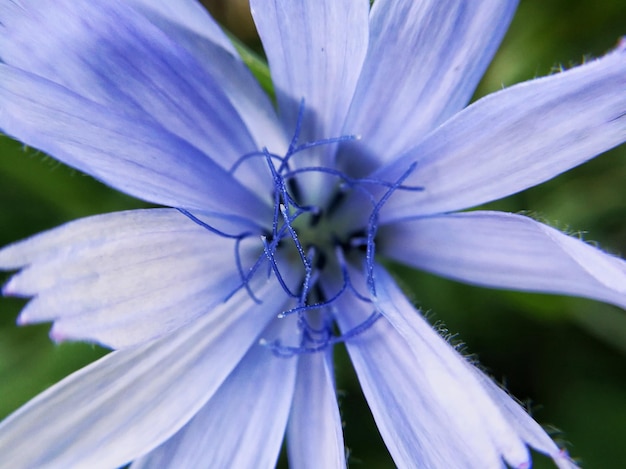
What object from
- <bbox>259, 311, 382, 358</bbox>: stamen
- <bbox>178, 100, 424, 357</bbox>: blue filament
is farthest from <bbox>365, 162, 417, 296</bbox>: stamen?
<bbox>259, 311, 382, 358</bbox>: stamen

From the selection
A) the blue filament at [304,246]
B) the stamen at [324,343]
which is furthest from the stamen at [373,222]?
the stamen at [324,343]

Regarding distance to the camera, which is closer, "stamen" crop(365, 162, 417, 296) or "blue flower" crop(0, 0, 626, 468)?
"blue flower" crop(0, 0, 626, 468)

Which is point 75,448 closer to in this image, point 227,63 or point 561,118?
point 227,63

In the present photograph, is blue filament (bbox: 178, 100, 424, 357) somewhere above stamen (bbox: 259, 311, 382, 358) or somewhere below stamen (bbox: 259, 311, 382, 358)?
above

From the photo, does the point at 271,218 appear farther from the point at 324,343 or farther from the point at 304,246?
the point at 324,343

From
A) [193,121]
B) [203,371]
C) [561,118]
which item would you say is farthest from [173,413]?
[561,118]

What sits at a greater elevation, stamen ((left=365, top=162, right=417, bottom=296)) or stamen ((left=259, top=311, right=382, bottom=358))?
stamen ((left=365, top=162, right=417, bottom=296))

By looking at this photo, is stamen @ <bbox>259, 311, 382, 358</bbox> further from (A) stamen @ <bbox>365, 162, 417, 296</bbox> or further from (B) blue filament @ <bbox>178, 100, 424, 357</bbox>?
(A) stamen @ <bbox>365, 162, 417, 296</bbox>

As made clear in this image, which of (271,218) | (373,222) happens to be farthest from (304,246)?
(373,222)
